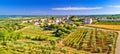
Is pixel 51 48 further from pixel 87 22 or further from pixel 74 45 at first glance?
pixel 87 22

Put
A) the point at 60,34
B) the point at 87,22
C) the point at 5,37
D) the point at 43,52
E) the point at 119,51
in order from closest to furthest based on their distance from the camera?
1. the point at 43,52
2. the point at 119,51
3. the point at 5,37
4. the point at 60,34
5. the point at 87,22

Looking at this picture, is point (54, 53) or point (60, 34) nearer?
point (54, 53)

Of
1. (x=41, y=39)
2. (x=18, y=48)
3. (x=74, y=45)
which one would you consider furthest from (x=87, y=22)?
(x=18, y=48)

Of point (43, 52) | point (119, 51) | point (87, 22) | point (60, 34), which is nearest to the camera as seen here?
point (43, 52)

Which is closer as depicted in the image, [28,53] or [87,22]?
[28,53]

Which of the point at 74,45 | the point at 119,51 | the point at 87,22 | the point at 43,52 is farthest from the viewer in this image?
the point at 87,22

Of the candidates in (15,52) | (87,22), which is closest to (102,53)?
(15,52)

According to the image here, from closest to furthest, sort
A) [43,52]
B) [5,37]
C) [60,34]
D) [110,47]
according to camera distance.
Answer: [43,52], [110,47], [5,37], [60,34]

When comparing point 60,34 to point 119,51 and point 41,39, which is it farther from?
point 119,51
